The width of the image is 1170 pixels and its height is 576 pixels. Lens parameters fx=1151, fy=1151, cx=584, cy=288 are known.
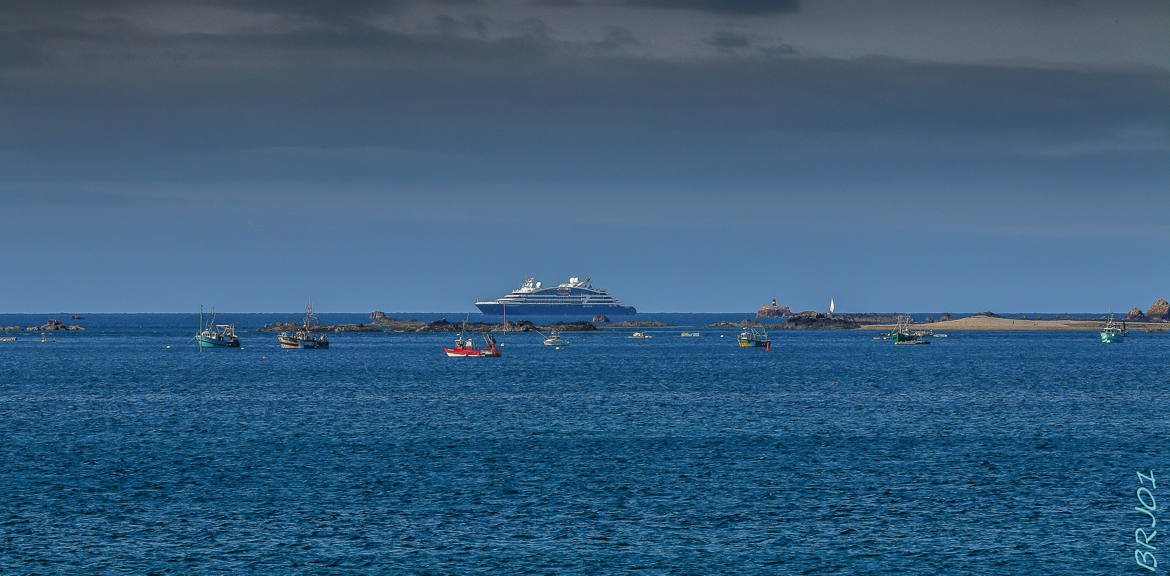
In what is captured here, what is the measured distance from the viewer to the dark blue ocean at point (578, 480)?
38094 mm

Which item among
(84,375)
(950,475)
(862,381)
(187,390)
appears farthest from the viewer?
(84,375)

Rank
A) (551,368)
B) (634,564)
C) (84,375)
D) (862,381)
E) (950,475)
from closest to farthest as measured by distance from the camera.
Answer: (634,564) → (950,475) → (862,381) → (84,375) → (551,368)

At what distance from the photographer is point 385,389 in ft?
363

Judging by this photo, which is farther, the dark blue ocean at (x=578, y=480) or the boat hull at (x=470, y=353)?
the boat hull at (x=470, y=353)

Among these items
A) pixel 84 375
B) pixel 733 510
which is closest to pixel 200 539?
pixel 733 510

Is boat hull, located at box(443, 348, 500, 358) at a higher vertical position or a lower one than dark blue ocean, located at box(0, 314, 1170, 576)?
higher

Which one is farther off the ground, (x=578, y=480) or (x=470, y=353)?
(x=470, y=353)

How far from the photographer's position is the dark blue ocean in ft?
125

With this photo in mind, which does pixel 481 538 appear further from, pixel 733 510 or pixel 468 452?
pixel 468 452

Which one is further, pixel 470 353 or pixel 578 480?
pixel 470 353

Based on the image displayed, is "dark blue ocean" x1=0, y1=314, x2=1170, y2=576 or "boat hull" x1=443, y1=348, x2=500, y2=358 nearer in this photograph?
"dark blue ocean" x1=0, y1=314, x2=1170, y2=576

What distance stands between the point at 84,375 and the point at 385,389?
146 ft

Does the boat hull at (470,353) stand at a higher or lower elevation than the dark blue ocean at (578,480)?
higher

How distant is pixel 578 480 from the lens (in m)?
52.5
